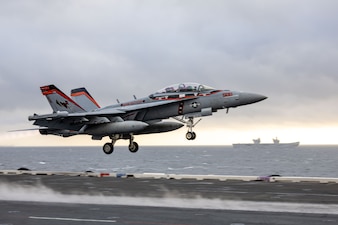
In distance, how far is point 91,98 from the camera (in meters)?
38.4

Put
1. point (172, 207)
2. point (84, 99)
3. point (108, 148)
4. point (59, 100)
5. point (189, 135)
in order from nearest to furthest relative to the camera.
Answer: point (172, 207), point (189, 135), point (108, 148), point (59, 100), point (84, 99)

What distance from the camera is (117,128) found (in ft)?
105

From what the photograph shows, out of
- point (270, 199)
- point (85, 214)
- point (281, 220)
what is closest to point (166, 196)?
point (270, 199)

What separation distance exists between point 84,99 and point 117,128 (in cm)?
731

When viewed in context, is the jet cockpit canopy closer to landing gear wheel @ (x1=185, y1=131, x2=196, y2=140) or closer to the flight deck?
landing gear wheel @ (x1=185, y1=131, x2=196, y2=140)

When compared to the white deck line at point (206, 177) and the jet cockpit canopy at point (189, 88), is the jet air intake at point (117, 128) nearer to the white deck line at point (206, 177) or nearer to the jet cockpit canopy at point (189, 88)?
the jet cockpit canopy at point (189, 88)

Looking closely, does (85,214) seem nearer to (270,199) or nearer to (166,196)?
(166,196)

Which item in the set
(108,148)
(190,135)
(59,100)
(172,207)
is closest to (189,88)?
(190,135)

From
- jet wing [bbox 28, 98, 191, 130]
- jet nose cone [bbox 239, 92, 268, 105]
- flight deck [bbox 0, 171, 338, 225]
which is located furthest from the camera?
jet wing [bbox 28, 98, 191, 130]

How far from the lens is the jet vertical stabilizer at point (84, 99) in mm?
37938

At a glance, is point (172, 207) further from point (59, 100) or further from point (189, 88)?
point (59, 100)

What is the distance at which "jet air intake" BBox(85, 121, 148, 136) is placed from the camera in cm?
3080

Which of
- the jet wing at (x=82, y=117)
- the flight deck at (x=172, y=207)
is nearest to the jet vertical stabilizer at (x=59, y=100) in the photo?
the jet wing at (x=82, y=117)

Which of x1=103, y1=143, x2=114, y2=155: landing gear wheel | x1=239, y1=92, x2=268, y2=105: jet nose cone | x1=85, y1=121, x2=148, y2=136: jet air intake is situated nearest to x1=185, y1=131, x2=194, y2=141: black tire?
x1=85, y1=121, x2=148, y2=136: jet air intake
